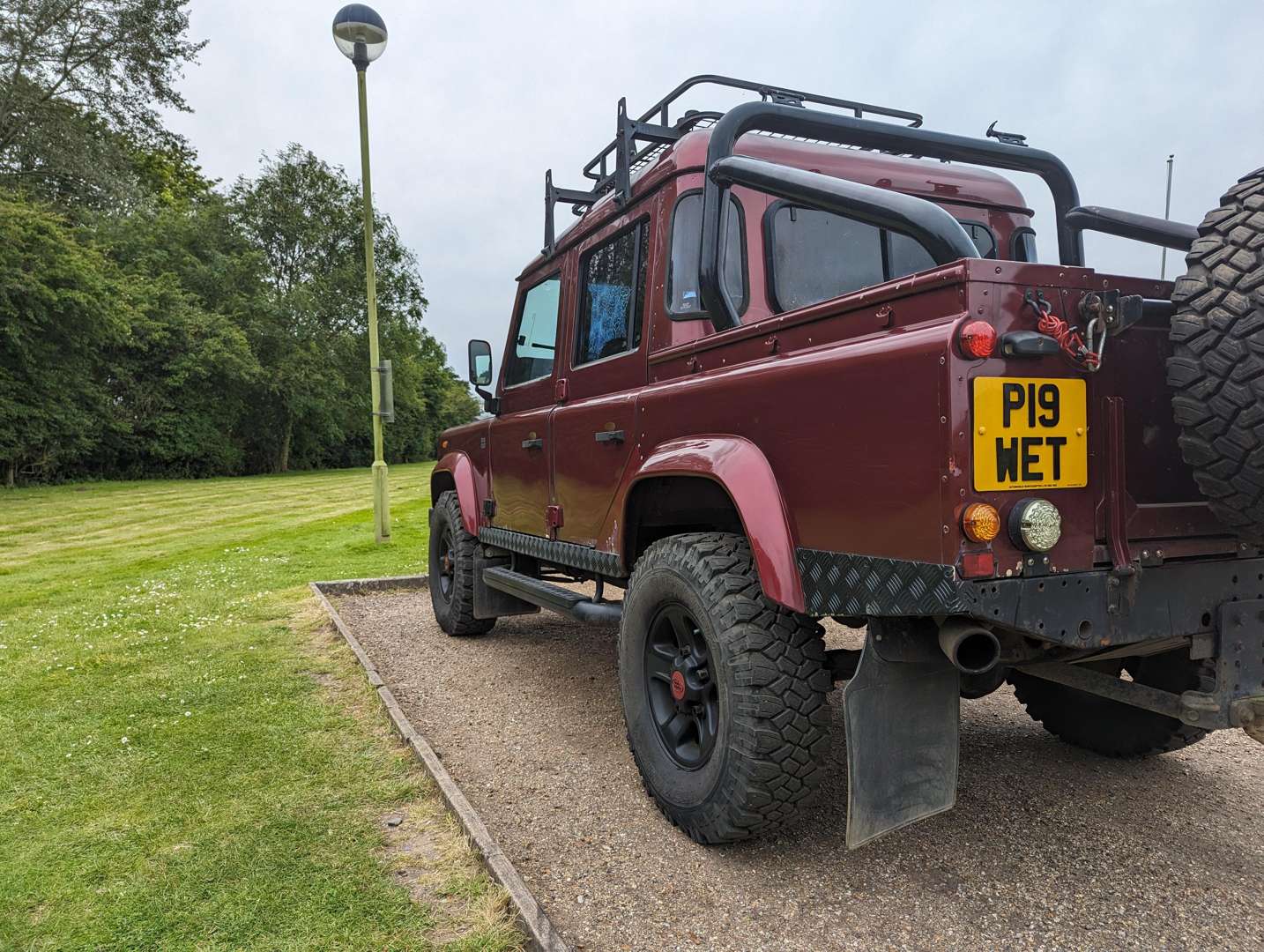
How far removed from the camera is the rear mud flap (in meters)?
2.19

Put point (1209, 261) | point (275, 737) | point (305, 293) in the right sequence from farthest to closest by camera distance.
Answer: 1. point (305, 293)
2. point (275, 737)
3. point (1209, 261)

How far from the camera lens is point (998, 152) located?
10.4 ft

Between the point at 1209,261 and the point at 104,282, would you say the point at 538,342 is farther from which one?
the point at 104,282

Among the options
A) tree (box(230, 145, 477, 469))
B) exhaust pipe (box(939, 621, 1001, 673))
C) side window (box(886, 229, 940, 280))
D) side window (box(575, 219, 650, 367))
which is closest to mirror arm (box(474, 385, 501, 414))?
side window (box(575, 219, 650, 367))

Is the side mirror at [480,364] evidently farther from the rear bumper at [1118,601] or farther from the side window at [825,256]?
the rear bumper at [1118,601]

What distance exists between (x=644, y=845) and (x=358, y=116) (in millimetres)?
9586

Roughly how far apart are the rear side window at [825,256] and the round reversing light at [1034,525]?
1415 millimetres

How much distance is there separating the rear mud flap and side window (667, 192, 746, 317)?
135 cm

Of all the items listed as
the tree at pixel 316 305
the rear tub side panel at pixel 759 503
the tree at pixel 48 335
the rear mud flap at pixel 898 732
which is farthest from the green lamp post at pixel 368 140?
the tree at pixel 316 305

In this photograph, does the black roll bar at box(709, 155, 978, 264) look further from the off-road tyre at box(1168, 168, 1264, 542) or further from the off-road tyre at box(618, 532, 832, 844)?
the off-road tyre at box(618, 532, 832, 844)

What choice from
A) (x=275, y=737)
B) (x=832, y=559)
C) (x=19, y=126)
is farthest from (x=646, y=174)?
(x=19, y=126)

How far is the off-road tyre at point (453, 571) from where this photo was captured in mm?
5359

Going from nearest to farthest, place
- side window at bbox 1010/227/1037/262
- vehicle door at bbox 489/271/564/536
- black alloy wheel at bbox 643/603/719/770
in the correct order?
black alloy wheel at bbox 643/603/719/770 → side window at bbox 1010/227/1037/262 → vehicle door at bbox 489/271/564/536

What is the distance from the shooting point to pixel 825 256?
3.14 m
